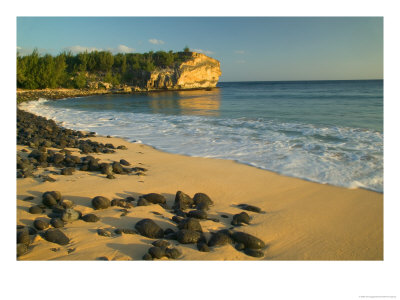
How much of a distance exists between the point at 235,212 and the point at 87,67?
5871 centimetres

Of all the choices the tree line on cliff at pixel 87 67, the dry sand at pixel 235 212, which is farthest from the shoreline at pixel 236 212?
the tree line on cliff at pixel 87 67

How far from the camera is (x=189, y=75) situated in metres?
61.7

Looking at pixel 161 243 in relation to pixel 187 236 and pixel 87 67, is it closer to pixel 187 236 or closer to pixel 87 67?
pixel 187 236

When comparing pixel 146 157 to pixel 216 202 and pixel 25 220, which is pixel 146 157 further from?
pixel 25 220

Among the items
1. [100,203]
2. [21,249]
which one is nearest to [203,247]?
[100,203]

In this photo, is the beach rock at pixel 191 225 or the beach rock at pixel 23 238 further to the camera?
the beach rock at pixel 191 225

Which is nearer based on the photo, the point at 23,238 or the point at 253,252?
the point at 23,238

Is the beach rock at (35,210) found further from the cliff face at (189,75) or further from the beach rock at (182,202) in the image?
the cliff face at (189,75)

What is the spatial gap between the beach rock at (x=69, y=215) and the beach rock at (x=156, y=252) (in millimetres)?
1237

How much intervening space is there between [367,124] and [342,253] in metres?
9.80

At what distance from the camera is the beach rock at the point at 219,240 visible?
2.79 m

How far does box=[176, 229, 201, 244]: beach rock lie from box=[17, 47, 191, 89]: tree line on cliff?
3535cm

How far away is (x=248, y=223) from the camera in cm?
334

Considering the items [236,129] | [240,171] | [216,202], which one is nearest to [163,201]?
[216,202]
